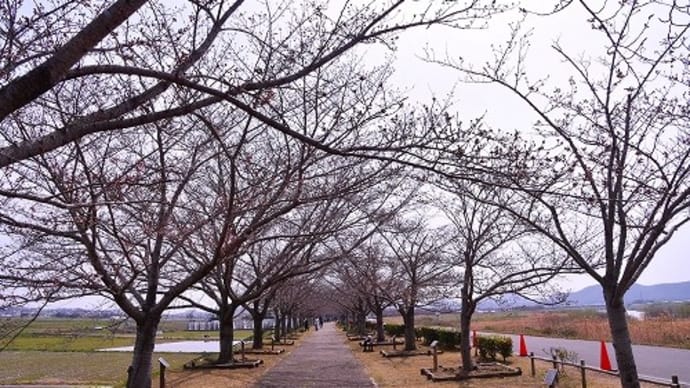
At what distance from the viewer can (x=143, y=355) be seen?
494 inches

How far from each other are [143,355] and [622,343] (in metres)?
8.90

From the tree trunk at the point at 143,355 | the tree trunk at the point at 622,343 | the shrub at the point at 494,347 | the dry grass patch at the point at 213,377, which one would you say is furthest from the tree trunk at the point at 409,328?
the tree trunk at the point at 622,343

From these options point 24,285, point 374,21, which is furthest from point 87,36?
point 24,285

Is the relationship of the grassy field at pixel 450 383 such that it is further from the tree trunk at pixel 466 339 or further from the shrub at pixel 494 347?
the tree trunk at pixel 466 339

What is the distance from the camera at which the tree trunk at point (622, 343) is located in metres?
7.09

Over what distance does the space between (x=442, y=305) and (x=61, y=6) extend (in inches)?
889

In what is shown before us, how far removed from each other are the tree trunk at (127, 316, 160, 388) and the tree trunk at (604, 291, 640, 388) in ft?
28.1

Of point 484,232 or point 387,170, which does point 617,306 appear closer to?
point 387,170

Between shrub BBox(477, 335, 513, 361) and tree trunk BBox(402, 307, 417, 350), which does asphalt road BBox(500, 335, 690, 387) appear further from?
tree trunk BBox(402, 307, 417, 350)

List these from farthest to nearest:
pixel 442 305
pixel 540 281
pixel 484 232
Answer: pixel 442 305 < pixel 484 232 < pixel 540 281

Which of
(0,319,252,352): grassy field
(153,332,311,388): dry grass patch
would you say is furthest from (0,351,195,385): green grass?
(153,332,311,388): dry grass patch

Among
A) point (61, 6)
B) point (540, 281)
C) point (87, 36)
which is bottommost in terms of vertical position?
point (540, 281)

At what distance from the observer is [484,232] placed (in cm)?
1756

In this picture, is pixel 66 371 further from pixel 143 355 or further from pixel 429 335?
pixel 429 335
